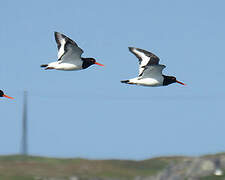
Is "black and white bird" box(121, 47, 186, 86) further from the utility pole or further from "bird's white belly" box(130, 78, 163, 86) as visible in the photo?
the utility pole

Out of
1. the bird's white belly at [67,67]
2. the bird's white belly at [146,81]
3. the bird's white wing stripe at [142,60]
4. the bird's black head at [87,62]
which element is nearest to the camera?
the bird's white belly at [146,81]

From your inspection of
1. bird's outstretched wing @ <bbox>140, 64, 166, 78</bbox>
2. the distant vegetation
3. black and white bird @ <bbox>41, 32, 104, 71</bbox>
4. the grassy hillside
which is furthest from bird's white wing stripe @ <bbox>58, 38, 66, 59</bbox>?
the grassy hillside

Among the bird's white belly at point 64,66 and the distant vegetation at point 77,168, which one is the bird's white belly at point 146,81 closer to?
the bird's white belly at point 64,66

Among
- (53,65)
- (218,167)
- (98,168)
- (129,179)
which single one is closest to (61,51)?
(53,65)

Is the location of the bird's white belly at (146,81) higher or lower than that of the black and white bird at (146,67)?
lower

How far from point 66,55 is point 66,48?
19.1 inches

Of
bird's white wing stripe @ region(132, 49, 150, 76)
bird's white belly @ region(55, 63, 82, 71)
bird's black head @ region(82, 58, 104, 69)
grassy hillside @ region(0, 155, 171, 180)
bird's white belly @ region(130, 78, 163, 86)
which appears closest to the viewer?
bird's white belly @ region(130, 78, 163, 86)

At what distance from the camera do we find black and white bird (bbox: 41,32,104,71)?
1566 inches

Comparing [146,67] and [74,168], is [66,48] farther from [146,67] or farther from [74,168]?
[74,168]

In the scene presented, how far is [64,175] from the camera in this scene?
104m

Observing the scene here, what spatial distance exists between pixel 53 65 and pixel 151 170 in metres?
72.7

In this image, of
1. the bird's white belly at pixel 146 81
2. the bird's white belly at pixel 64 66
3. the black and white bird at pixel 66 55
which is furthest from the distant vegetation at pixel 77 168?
the bird's white belly at pixel 64 66

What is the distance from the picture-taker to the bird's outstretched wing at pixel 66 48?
3975cm

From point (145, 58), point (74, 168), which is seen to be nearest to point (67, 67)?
point (145, 58)
